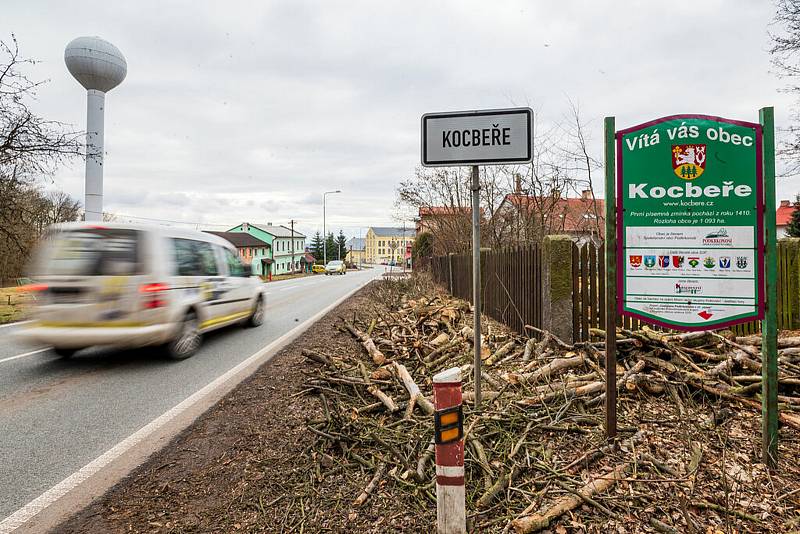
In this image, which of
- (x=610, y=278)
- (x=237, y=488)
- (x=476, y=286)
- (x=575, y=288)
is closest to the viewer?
(x=237, y=488)

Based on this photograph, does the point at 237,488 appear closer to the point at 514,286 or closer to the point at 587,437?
the point at 587,437

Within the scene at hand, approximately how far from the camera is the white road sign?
3.50 metres

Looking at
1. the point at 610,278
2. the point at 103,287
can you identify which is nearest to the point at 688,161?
the point at 610,278

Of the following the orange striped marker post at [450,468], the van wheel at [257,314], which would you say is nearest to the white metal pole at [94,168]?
the van wheel at [257,314]

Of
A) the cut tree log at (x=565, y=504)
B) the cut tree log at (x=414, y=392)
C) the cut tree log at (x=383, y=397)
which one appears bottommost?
the cut tree log at (x=565, y=504)

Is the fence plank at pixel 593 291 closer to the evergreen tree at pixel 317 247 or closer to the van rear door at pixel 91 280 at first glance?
the van rear door at pixel 91 280

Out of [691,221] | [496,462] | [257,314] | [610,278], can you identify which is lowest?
[496,462]

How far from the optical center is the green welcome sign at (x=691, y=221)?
2.95 metres

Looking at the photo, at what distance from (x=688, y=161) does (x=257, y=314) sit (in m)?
8.69

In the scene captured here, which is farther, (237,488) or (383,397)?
(383,397)

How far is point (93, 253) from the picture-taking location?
18.5 ft

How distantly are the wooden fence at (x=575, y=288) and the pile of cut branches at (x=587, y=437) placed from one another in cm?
43

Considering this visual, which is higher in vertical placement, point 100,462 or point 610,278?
point 610,278

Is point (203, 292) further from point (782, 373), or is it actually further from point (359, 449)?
point (782, 373)
